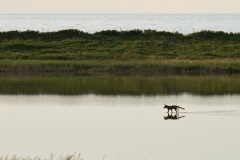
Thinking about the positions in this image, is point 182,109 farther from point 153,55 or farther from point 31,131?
point 153,55

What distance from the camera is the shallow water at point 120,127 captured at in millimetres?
21062

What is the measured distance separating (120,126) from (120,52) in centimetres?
2840

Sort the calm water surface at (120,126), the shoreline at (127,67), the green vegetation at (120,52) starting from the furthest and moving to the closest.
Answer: the green vegetation at (120,52) → the shoreline at (127,67) → the calm water surface at (120,126)

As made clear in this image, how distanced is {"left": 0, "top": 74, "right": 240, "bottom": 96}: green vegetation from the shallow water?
193cm

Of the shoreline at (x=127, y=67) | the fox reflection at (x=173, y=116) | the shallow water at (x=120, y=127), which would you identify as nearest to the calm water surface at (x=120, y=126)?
the shallow water at (x=120, y=127)

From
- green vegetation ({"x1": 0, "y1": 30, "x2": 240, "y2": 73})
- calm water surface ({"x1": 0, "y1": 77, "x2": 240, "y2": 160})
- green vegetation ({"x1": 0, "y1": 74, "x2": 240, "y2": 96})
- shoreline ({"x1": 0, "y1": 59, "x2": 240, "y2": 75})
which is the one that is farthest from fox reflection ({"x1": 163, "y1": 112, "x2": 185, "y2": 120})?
green vegetation ({"x1": 0, "y1": 30, "x2": 240, "y2": 73})

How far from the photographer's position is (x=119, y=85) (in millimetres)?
38938

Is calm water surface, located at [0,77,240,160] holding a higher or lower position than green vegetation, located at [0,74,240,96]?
lower

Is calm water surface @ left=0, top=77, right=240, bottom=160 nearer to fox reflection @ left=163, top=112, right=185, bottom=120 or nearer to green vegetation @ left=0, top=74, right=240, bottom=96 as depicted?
fox reflection @ left=163, top=112, right=185, bottom=120

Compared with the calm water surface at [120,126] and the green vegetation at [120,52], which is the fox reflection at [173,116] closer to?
the calm water surface at [120,126]

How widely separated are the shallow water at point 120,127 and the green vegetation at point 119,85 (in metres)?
1.93

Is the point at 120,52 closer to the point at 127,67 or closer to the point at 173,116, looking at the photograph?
the point at 127,67

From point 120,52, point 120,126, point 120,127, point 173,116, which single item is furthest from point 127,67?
point 120,127

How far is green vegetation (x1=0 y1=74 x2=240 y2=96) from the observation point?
36.2 meters
